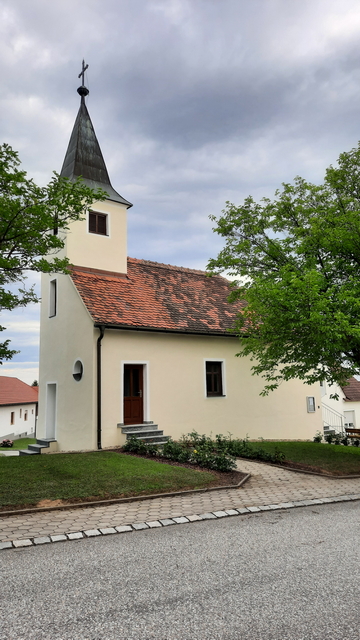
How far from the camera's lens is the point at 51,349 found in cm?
1709

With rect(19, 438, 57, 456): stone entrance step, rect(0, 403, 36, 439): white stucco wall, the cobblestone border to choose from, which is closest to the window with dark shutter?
rect(19, 438, 57, 456): stone entrance step

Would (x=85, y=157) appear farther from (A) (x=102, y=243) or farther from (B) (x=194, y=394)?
(B) (x=194, y=394)

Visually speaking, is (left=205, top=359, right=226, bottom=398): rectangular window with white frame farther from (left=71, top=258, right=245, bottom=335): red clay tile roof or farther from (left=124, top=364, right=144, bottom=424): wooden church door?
(left=124, top=364, right=144, bottom=424): wooden church door

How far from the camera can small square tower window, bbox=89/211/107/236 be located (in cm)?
1750

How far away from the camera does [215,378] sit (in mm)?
17359

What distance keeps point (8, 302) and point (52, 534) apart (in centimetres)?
630

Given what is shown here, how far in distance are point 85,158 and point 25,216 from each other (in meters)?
10.8

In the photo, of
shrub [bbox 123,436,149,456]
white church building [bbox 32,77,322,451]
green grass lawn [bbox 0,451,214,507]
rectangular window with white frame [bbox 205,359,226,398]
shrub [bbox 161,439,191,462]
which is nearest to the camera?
green grass lawn [bbox 0,451,214,507]

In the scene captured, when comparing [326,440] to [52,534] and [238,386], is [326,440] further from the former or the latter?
[52,534]

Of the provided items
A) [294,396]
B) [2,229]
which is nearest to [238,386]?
[294,396]

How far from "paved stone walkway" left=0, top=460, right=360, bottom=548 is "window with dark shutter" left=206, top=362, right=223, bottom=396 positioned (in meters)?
6.71

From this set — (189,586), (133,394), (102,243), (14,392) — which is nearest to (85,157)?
(102,243)

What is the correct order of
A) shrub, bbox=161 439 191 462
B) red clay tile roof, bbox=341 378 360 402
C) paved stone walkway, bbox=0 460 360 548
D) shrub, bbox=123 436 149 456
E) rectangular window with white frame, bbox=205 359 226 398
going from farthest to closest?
red clay tile roof, bbox=341 378 360 402 < rectangular window with white frame, bbox=205 359 226 398 < shrub, bbox=123 436 149 456 < shrub, bbox=161 439 191 462 < paved stone walkway, bbox=0 460 360 548

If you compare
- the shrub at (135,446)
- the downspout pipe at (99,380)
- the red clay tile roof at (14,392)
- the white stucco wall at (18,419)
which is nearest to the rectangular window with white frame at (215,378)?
the shrub at (135,446)
